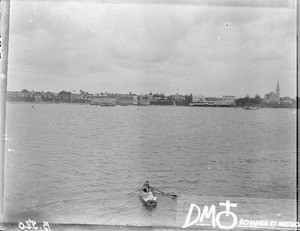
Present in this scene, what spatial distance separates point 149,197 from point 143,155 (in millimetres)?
3576

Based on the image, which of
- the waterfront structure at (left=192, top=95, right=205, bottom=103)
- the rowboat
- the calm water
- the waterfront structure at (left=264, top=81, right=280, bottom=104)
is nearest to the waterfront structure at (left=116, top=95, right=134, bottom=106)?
the calm water

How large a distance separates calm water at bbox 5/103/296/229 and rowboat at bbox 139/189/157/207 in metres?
0.19

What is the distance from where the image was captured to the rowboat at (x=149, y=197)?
658cm

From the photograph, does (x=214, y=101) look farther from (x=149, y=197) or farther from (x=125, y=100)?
(x=149, y=197)

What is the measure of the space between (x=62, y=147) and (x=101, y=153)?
3.46 ft

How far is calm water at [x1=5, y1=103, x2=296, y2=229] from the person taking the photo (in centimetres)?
694

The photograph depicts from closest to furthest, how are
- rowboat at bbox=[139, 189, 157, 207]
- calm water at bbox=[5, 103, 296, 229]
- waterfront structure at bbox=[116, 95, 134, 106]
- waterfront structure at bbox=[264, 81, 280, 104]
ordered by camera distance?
waterfront structure at bbox=[264, 81, 280, 104], waterfront structure at bbox=[116, 95, 134, 106], rowboat at bbox=[139, 189, 157, 207], calm water at bbox=[5, 103, 296, 229]

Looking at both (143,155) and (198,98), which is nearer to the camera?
(198,98)

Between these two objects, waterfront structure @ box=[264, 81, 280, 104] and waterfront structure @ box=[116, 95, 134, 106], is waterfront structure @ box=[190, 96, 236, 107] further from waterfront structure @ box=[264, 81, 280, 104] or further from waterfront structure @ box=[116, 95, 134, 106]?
waterfront structure @ box=[116, 95, 134, 106]

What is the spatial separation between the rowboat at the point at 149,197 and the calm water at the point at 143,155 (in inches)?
7.7

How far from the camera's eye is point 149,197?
7008mm

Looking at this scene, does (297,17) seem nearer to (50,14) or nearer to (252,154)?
(50,14)

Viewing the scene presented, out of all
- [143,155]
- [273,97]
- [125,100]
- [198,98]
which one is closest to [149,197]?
[125,100]

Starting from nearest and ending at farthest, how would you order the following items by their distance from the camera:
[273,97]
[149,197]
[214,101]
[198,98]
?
[273,97] < [198,98] < [214,101] < [149,197]
